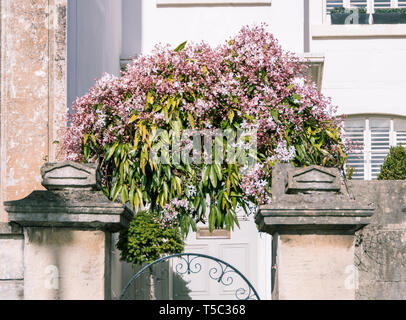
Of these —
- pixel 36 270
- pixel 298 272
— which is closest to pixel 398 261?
pixel 298 272

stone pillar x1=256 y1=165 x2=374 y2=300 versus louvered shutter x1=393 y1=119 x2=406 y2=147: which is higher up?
louvered shutter x1=393 y1=119 x2=406 y2=147

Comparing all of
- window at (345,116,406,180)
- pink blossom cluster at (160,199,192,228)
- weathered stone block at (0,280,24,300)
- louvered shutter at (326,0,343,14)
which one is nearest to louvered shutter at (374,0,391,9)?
louvered shutter at (326,0,343,14)

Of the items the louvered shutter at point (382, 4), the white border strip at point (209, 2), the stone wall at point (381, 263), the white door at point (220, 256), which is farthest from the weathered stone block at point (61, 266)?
the louvered shutter at point (382, 4)

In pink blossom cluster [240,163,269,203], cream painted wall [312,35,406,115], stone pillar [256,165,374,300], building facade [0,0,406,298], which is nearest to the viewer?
stone pillar [256,165,374,300]

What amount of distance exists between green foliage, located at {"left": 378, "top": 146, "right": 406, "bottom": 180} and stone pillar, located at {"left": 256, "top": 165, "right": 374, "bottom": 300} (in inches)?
173

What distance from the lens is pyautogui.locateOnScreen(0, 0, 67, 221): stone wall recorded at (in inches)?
275

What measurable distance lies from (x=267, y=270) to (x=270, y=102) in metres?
4.69

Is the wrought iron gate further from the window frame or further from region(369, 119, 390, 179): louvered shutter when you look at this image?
the window frame

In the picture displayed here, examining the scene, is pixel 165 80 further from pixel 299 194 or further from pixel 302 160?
pixel 299 194

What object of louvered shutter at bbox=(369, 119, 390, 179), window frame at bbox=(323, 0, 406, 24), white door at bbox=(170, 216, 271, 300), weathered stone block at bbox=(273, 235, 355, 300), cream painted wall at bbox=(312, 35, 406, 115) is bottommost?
white door at bbox=(170, 216, 271, 300)

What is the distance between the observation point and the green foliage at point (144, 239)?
6840 mm

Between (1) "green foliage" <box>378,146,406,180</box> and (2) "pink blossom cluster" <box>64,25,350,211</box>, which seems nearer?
(2) "pink blossom cluster" <box>64,25,350,211</box>

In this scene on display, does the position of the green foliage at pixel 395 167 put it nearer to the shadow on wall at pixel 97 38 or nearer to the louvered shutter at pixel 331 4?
the louvered shutter at pixel 331 4

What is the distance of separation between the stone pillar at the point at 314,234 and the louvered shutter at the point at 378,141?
7.02m
